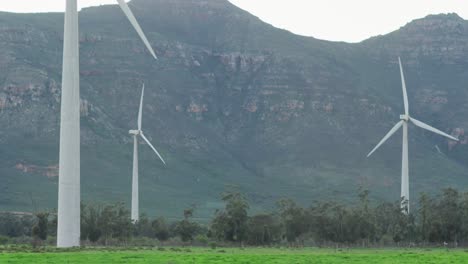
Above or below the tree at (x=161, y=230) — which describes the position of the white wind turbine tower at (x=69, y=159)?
above

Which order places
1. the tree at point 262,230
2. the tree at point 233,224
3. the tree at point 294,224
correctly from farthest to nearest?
the tree at point 294,224 < the tree at point 233,224 < the tree at point 262,230

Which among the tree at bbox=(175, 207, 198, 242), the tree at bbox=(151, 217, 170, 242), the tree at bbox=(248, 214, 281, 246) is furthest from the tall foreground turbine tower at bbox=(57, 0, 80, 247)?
the tree at bbox=(151, 217, 170, 242)

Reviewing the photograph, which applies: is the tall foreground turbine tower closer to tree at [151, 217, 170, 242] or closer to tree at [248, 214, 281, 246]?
tree at [248, 214, 281, 246]

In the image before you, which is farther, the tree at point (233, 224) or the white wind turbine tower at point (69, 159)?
the tree at point (233, 224)

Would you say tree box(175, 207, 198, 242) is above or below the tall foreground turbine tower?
below

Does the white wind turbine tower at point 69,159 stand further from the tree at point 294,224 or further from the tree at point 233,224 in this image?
the tree at point 294,224

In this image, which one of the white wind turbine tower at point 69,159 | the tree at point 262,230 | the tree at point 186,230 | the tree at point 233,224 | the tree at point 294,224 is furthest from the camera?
the tree at point 186,230

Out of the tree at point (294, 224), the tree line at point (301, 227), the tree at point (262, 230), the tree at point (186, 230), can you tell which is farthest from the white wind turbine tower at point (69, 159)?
the tree at point (294, 224)

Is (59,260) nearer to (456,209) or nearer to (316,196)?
(456,209)

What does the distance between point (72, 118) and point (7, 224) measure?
62.1 meters

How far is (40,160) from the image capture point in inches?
7525

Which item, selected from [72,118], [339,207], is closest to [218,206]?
[339,207]

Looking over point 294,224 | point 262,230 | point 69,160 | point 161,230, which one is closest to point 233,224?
point 262,230

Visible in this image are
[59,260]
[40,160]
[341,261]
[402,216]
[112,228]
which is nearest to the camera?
[59,260]
